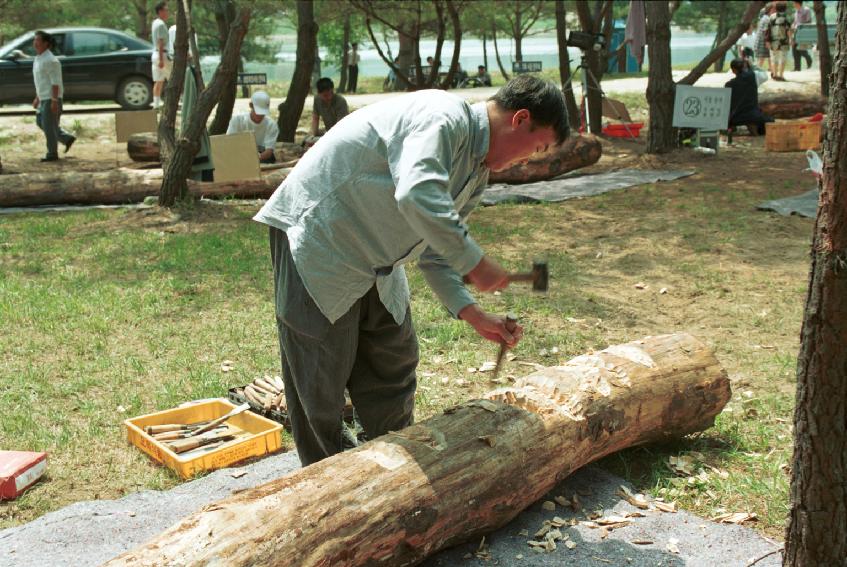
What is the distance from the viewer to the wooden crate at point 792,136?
1210cm

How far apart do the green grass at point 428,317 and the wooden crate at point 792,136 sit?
2.83 meters

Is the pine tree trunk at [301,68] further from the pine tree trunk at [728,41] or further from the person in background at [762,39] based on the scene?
the person in background at [762,39]

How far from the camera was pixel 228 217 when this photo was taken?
9.12 metres

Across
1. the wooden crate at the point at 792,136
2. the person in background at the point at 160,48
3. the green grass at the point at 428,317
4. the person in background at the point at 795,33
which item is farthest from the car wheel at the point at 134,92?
the person in background at the point at 795,33

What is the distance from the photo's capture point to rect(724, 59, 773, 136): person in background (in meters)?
13.0

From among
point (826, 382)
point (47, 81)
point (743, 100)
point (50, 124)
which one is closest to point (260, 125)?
point (47, 81)

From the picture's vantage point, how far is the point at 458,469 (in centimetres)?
304

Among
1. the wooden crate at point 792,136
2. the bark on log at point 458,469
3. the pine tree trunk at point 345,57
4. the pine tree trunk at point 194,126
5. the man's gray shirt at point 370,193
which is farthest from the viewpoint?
the pine tree trunk at point 345,57

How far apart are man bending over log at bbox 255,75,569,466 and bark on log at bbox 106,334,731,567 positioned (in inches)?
14.2

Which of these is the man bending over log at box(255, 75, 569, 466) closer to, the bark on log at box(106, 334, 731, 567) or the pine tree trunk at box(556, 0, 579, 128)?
the bark on log at box(106, 334, 731, 567)

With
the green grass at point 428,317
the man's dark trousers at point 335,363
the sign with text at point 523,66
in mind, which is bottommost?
the green grass at point 428,317

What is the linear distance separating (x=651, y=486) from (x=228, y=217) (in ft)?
20.7

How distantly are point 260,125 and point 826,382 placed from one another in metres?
9.34

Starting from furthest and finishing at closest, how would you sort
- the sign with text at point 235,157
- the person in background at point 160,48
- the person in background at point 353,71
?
1. the person in background at point 353,71
2. the person in background at point 160,48
3. the sign with text at point 235,157
